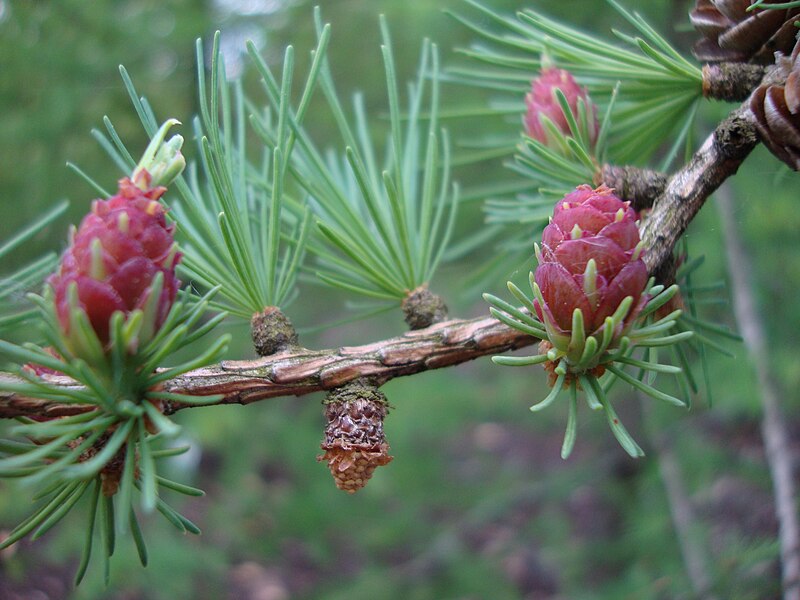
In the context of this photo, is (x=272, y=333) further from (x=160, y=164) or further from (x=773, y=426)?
(x=773, y=426)

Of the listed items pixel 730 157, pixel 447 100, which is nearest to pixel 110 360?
pixel 730 157

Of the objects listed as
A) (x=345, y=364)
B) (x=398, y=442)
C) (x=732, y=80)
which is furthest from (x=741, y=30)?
(x=398, y=442)

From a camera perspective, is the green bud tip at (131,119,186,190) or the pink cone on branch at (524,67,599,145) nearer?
the green bud tip at (131,119,186,190)

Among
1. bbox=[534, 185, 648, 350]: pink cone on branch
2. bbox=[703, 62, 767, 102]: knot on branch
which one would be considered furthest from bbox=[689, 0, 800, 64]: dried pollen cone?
bbox=[534, 185, 648, 350]: pink cone on branch

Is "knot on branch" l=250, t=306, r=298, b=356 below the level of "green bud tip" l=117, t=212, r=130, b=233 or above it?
below

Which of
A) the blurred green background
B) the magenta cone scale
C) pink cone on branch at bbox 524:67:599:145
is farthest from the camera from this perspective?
the blurred green background

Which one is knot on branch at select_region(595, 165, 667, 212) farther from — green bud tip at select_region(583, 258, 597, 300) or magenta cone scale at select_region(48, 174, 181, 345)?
magenta cone scale at select_region(48, 174, 181, 345)
